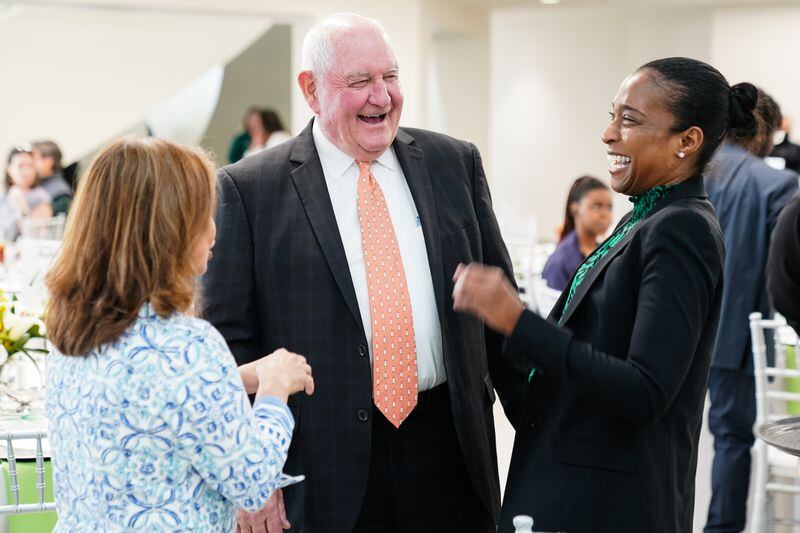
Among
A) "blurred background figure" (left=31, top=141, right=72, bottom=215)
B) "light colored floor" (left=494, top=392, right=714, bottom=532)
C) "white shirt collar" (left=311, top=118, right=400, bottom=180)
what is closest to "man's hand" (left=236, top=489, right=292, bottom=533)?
"white shirt collar" (left=311, top=118, right=400, bottom=180)

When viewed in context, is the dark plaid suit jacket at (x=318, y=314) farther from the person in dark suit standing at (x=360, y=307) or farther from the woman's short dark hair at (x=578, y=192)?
the woman's short dark hair at (x=578, y=192)

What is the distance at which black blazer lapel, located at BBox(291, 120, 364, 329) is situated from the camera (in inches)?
82.7

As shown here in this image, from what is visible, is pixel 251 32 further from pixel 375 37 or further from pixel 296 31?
pixel 375 37

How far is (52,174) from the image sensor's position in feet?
27.2

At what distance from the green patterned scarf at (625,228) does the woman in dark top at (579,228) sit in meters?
3.29

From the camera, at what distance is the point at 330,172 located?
223cm

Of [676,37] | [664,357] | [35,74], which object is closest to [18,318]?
[664,357]

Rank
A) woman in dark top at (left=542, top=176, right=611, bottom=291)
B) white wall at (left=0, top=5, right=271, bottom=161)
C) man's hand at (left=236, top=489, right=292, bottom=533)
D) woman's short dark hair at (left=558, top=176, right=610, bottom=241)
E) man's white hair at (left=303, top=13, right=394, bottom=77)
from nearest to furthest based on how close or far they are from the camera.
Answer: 1. man's hand at (left=236, top=489, right=292, bottom=533)
2. man's white hair at (left=303, top=13, right=394, bottom=77)
3. woman in dark top at (left=542, top=176, right=611, bottom=291)
4. woman's short dark hair at (left=558, top=176, right=610, bottom=241)
5. white wall at (left=0, top=5, right=271, bottom=161)

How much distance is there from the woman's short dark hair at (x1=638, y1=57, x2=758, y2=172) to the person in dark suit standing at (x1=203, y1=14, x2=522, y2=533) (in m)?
0.64

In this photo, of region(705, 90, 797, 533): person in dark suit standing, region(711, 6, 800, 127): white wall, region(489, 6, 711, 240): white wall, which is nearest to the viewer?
region(705, 90, 797, 533): person in dark suit standing

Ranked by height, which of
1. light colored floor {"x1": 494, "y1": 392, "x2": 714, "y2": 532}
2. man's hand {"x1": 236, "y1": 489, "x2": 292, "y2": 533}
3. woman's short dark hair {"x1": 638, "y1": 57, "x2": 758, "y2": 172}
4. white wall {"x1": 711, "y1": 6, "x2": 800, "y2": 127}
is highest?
white wall {"x1": 711, "y1": 6, "x2": 800, "y2": 127}

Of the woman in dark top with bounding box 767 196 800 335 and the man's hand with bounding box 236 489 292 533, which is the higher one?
the woman in dark top with bounding box 767 196 800 335

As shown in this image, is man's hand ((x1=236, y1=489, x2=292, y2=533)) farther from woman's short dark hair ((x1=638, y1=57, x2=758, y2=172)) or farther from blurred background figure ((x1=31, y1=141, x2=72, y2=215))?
blurred background figure ((x1=31, y1=141, x2=72, y2=215))

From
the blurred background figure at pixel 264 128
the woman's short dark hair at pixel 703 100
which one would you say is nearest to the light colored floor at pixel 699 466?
the woman's short dark hair at pixel 703 100
